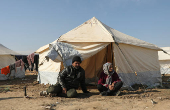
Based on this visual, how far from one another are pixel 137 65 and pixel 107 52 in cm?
163

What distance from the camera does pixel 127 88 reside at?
17.7 ft

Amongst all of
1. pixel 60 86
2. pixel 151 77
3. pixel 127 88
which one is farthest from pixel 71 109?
pixel 151 77

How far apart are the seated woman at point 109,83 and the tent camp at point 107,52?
0.92 m

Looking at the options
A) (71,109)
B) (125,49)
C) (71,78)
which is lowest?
(71,109)

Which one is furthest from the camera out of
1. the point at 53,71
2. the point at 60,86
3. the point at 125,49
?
the point at 53,71

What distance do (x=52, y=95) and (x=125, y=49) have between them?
128 inches


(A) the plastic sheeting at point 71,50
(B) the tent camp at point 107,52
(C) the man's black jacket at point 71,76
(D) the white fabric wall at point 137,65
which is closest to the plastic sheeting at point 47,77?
(B) the tent camp at point 107,52

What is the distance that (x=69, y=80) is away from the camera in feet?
14.5

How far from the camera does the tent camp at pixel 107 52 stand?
5.25m

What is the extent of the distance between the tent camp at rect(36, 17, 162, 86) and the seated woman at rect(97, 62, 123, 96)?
3.01ft

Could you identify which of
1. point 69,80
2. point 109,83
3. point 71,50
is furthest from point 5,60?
point 109,83

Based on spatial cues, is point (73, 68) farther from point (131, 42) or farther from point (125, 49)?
point (131, 42)

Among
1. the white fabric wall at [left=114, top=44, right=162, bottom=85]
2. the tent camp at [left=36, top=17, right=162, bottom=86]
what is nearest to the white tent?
the tent camp at [left=36, top=17, right=162, bottom=86]

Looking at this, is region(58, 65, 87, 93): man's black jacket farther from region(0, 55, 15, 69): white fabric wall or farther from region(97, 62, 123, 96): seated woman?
region(0, 55, 15, 69): white fabric wall
